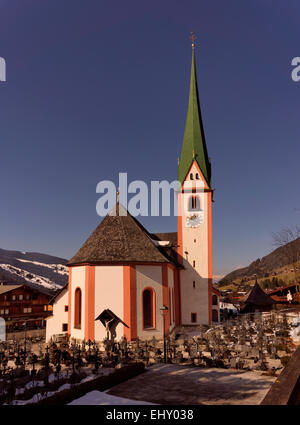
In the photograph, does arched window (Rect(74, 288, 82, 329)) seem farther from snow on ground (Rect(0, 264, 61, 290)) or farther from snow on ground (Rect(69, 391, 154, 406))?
snow on ground (Rect(0, 264, 61, 290))

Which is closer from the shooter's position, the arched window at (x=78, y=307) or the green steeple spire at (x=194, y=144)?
the arched window at (x=78, y=307)

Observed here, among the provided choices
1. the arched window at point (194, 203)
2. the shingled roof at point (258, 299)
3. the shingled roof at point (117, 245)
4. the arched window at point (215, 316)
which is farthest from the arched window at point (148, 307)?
the shingled roof at point (258, 299)

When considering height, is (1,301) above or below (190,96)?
below

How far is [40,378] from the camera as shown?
1411 cm

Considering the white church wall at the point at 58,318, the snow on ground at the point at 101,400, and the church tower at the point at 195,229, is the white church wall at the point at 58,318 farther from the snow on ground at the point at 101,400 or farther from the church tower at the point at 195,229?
the snow on ground at the point at 101,400

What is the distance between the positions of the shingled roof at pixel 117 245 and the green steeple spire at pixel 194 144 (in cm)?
861

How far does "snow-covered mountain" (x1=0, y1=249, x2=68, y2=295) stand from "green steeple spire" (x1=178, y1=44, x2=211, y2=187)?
73821 mm

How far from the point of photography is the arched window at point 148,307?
1006 inches

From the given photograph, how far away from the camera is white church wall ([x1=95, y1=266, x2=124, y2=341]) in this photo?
23.9 m

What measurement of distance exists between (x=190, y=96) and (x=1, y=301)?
122 ft

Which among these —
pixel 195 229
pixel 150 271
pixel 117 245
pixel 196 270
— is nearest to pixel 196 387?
pixel 150 271
